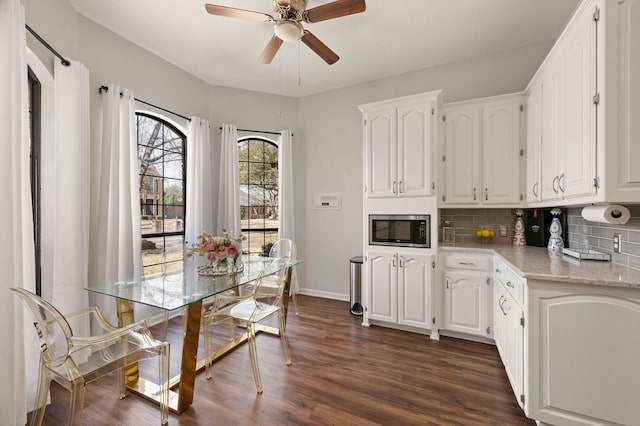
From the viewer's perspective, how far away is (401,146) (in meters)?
3.00

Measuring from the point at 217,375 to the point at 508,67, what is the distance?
4192 millimetres

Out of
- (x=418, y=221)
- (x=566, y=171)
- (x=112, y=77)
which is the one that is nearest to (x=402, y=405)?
(x=418, y=221)

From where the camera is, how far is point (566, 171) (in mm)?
1850

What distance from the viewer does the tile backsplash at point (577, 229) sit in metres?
1.69

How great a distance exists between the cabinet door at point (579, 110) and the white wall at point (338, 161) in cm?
162

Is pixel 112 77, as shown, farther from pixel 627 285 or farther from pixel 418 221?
pixel 627 285

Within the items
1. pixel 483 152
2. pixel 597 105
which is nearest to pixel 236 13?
pixel 597 105

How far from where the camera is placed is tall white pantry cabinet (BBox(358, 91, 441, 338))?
2.85 meters

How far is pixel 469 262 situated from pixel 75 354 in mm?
3050

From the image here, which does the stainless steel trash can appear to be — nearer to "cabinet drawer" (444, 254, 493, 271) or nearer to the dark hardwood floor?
the dark hardwood floor

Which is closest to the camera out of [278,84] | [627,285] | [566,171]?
[627,285]

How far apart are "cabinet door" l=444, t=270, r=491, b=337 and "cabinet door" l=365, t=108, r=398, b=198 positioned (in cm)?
108

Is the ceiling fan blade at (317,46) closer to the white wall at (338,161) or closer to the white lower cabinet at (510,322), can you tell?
the white wall at (338,161)

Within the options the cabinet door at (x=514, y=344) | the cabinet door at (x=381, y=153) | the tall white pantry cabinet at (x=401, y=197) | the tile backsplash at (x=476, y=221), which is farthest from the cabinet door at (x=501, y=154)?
the cabinet door at (x=514, y=344)
